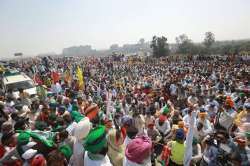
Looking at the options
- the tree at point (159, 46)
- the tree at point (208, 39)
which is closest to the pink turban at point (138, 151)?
the tree at point (159, 46)

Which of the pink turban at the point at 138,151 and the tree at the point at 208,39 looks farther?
the tree at the point at 208,39

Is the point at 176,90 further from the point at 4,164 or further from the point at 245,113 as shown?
the point at 4,164

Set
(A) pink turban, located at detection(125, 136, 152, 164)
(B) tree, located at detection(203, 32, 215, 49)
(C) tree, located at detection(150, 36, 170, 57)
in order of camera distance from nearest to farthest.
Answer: (A) pink turban, located at detection(125, 136, 152, 164) < (C) tree, located at detection(150, 36, 170, 57) < (B) tree, located at detection(203, 32, 215, 49)

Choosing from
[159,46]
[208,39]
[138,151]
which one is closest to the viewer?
[138,151]

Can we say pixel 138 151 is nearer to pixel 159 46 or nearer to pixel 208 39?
pixel 159 46

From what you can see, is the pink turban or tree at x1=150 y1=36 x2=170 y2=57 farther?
tree at x1=150 y1=36 x2=170 y2=57

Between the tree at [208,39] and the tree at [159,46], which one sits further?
the tree at [208,39]

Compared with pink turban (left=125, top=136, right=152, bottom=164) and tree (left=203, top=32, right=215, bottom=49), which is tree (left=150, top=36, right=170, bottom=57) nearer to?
tree (left=203, top=32, right=215, bottom=49)

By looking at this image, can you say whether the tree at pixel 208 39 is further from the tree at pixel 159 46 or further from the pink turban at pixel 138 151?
the pink turban at pixel 138 151

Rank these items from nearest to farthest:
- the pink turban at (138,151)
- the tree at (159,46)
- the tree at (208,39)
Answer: the pink turban at (138,151) → the tree at (159,46) → the tree at (208,39)

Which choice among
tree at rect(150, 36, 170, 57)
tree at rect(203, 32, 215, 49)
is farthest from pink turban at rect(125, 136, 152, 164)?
tree at rect(203, 32, 215, 49)

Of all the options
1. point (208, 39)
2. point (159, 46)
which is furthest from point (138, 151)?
point (208, 39)

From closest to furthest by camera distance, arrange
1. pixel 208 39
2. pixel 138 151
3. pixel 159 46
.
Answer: pixel 138 151 < pixel 159 46 < pixel 208 39

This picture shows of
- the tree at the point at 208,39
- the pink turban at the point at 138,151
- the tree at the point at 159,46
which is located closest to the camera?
the pink turban at the point at 138,151
